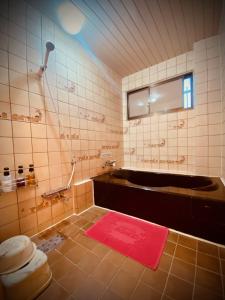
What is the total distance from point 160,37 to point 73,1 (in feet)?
3.95

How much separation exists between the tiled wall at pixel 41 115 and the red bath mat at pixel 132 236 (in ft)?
1.68

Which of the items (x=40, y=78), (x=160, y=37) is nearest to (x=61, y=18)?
(x=40, y=78)

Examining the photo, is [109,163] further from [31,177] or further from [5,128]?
[5,128]

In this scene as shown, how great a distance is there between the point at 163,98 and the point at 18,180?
2623 millimetres

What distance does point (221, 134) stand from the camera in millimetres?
1879

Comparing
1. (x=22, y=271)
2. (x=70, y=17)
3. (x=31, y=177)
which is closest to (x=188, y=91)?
(x=70, y=17)

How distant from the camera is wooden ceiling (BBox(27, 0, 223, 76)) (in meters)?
1.43

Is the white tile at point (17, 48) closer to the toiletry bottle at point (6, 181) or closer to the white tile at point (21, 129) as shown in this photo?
the white tile at point (21, 129)

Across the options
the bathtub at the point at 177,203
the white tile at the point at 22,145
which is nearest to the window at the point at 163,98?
the bathtub at the point at 177,203

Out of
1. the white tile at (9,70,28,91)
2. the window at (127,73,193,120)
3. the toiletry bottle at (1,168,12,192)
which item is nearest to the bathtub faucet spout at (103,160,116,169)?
the window at (127,73,193,120)

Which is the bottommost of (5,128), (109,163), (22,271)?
(22,271)

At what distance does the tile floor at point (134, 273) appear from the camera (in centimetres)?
86

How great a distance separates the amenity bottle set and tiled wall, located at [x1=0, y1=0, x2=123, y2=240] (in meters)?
0.07

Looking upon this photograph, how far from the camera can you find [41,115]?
58.6 inches
